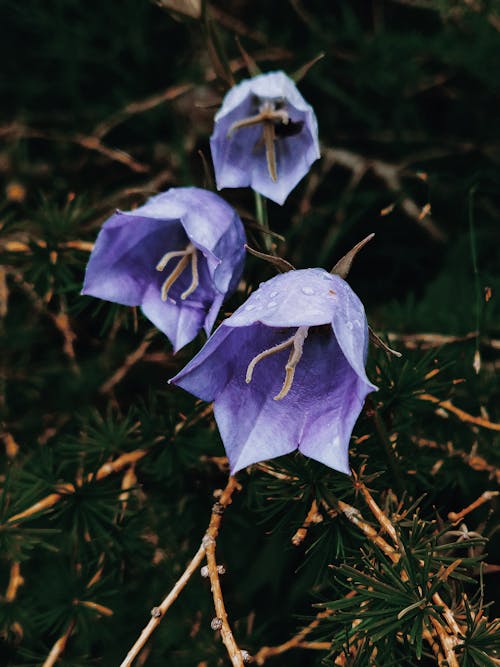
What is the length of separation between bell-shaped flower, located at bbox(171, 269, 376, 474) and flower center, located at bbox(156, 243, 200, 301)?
0.07 m

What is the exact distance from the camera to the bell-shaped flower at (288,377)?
56 cm


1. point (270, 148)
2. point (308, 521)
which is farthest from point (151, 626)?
point (270, 148)

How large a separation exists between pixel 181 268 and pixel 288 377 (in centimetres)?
19

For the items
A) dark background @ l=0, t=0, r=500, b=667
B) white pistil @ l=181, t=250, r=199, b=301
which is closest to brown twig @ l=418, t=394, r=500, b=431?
dark background @ l=0, t=0, r=500, b=667

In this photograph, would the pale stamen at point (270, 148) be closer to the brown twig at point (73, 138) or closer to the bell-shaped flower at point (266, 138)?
the bell-shaped flower at point (266, 138)

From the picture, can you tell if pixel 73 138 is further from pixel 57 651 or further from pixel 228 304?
pixel 57 651

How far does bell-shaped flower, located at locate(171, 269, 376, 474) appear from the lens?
1.85 feet

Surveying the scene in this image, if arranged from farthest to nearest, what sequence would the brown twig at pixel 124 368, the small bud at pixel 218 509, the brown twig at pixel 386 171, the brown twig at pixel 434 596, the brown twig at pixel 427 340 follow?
the brown twig at pixel 386 171 < the brown twig at pixel 124 368 < the brown twig at pixel 427 340 < the small bud at pixel 218 509 < the brown twig at pixel 434 596

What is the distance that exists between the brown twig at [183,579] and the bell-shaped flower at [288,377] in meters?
0.08

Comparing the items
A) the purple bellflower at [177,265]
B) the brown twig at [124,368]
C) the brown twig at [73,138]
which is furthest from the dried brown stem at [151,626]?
the brown twig at [73,138]

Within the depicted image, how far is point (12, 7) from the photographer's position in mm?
1229

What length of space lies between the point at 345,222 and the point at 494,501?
0.52m

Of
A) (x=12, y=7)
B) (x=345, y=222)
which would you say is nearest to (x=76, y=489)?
(x=345, y=222)

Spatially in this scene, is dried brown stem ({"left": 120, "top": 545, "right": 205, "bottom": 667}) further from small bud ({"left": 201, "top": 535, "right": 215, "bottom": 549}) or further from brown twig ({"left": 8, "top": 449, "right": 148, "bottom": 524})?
brown twig ({"left": 8, "top": 449, "right": 148, "bottom": 524})
